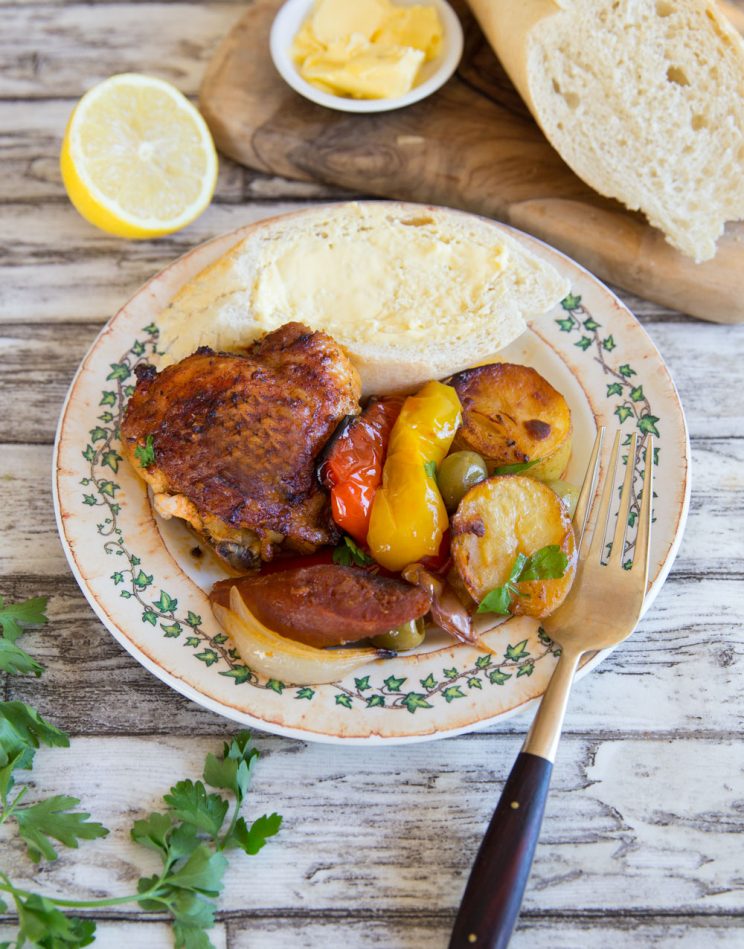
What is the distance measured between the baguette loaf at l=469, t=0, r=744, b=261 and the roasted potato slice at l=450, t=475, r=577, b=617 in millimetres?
1560

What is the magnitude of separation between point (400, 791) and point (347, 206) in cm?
216

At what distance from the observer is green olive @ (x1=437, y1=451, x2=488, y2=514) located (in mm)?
2836

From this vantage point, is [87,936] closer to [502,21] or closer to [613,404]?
[613,404]

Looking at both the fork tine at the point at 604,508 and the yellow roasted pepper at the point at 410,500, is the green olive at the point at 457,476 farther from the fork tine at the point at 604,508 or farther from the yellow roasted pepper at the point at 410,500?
the fork tine at the point at 604,508

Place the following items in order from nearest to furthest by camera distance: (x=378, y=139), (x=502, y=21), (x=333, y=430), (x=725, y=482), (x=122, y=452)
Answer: (x=333, y=430)
(x=122, y=452)
(x=725, y=482)
(x=502, y=21)
(x=378, y=139)

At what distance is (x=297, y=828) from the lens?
2.64m

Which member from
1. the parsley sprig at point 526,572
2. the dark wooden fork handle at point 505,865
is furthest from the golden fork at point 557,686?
the parsley sprig at point 526,572

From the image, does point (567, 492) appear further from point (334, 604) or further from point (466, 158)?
point (466, 158)

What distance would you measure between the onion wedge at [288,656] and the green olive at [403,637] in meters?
0.04

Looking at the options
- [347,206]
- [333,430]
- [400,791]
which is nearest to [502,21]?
[347,206]

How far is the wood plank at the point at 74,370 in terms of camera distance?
11.7 feet

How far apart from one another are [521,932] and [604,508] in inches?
49.5

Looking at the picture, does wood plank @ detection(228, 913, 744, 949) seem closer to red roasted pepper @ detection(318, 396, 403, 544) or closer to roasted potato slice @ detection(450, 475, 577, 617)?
roasted potato slice @ detection(450, 475, 577, 617)

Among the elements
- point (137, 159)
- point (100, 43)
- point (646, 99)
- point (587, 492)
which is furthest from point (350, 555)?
point (100, 43)
